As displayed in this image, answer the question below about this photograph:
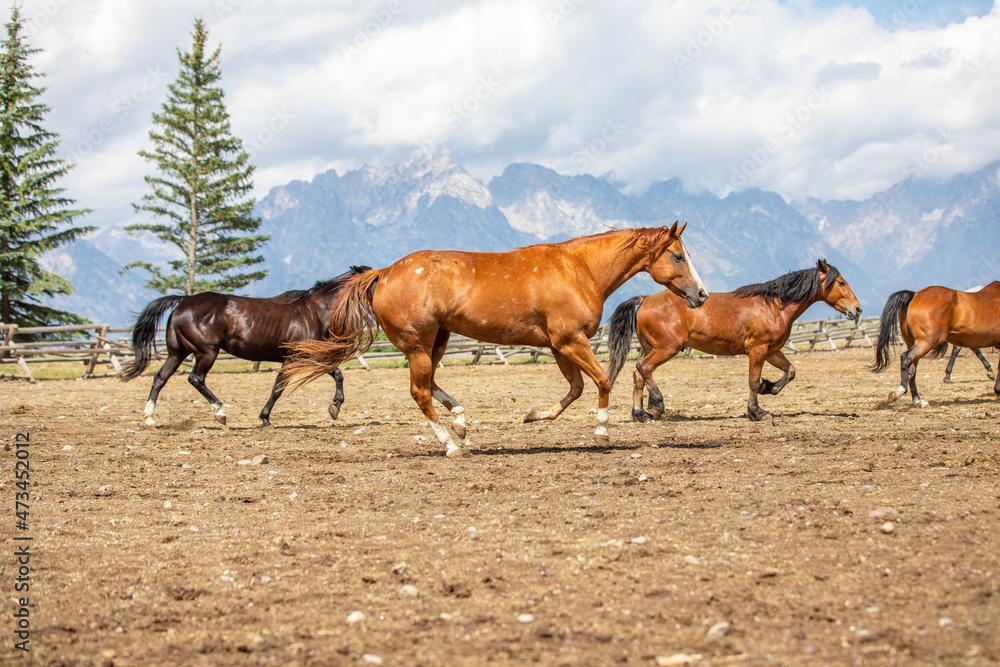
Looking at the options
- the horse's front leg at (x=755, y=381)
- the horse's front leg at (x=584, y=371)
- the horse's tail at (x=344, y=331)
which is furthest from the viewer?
the horse's front leg at (x=755, y=381)

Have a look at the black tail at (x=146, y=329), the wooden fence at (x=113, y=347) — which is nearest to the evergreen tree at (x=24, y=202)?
the wooden fence at (x=113, y=347)

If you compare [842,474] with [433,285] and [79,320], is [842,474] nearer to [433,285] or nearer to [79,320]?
[433,285]

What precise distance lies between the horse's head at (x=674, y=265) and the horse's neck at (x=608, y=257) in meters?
0.16

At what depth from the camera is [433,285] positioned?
7223mm

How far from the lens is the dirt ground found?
2984 mm

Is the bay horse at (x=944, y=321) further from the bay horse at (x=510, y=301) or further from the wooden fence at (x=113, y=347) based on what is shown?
the wooden fence at (x=113, y=347)

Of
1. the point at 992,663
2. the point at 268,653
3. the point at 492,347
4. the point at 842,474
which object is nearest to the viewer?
the point at 992,663

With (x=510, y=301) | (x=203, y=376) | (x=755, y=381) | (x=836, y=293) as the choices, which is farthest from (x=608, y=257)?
(x=203, y=376)

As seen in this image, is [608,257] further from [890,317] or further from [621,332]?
[890,317]

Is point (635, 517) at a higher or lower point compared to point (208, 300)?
lower

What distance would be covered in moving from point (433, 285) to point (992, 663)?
5440 mm

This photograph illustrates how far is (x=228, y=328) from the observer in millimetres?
10117

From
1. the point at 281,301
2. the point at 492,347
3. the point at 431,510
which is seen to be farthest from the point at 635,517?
the point at 492,347

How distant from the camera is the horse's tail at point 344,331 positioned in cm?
789
